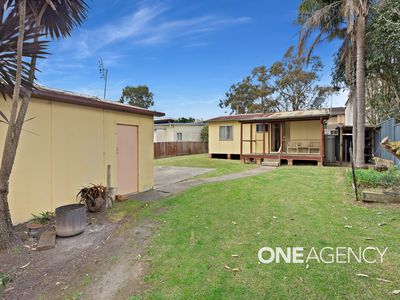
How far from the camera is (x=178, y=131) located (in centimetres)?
2542

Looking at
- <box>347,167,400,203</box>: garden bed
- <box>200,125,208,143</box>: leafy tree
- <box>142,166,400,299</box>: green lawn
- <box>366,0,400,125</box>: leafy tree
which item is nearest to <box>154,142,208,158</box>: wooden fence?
<box>200,125,208,143</box>: leafy tree

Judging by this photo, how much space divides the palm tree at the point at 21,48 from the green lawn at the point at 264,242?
2.66 metres

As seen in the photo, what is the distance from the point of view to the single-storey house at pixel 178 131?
25406 millimetres


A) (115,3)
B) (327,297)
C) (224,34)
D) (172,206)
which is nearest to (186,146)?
(224,34)

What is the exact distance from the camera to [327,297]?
7.86ft

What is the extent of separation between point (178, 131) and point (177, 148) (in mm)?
3307

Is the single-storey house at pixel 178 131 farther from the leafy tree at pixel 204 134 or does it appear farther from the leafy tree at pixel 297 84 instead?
the leafy tree at pixel 297 84

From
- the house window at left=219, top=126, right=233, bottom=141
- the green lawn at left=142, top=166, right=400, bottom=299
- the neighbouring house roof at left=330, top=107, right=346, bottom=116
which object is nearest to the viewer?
the green lawn at left=142, top=166, right=400, bottom=299

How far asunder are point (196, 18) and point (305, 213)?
1074cm

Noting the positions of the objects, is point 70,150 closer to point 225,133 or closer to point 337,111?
point 225,133

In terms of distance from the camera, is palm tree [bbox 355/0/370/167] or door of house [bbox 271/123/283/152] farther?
door of house [bbox 271/123/283/152]

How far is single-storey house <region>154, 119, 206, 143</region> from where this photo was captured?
83.4 feet

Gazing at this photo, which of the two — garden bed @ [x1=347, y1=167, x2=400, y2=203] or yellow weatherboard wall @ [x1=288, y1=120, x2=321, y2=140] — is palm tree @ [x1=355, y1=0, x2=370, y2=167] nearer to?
garden bed @ [x1=347, y1=167, x2=400, y2=203]

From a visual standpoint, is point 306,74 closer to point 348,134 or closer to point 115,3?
point 348,134
